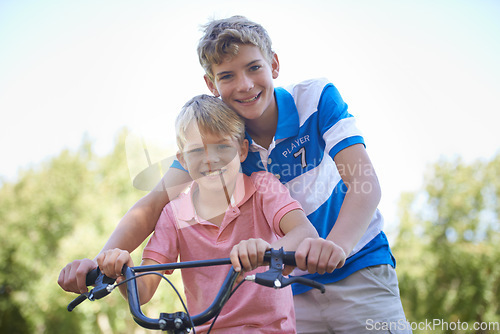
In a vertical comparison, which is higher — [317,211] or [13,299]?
[317,211]

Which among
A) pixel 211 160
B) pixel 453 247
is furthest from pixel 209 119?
pixel 453 247

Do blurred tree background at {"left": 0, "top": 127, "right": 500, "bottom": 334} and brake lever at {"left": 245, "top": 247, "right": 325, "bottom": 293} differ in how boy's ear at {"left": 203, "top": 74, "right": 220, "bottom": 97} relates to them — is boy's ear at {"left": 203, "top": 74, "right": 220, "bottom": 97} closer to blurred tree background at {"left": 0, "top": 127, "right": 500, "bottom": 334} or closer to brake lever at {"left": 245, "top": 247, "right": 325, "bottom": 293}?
brake lever at {"left": 245, "top": 247, "right": 325, "bottom": 293}

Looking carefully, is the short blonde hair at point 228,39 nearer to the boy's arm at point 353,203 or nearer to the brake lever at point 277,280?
the boy's arm at point 353,203

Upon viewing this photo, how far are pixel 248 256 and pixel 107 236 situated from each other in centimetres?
1893

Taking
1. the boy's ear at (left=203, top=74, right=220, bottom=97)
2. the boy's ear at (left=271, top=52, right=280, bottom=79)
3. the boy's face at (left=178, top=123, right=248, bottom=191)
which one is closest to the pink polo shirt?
the boy's face at (left=178, top=123, right=248, bottom=191)

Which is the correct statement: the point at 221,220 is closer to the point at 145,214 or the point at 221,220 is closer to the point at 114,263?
the point at 145,214

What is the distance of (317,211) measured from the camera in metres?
2.64

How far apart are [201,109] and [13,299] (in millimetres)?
24506

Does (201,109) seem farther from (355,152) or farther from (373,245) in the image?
(373,245)

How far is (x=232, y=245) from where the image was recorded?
222cm

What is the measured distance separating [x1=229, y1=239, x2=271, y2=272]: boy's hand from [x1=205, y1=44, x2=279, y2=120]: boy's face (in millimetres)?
1133

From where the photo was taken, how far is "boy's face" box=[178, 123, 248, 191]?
7.74 ft

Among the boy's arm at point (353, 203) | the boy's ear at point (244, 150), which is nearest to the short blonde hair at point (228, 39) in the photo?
the boy's ear at point (244, 150)

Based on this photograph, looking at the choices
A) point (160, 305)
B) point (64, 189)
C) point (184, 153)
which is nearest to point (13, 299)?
point (64, 189)
